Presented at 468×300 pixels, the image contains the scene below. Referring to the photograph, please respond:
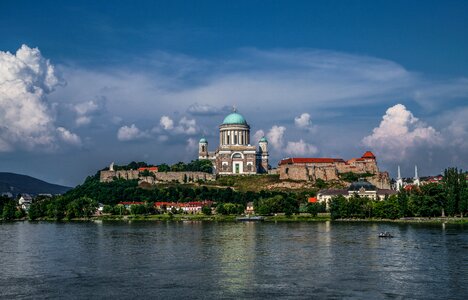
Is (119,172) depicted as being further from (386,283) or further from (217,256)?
(386,283)

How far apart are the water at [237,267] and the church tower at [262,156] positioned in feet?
213

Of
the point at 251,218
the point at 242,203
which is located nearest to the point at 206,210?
the point at 242,203

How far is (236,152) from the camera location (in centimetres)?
11038

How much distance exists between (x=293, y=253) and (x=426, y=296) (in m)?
13.5

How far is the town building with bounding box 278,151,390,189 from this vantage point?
10594cm

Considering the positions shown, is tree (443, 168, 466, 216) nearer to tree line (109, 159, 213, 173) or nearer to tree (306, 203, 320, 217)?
tree (306, 203, 320, 217)

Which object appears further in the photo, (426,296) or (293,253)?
(293,253)

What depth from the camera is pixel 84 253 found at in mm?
39312

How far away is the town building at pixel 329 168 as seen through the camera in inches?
4171

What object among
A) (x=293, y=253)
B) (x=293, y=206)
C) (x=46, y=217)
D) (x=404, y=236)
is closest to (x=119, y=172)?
(x=46, y=217)

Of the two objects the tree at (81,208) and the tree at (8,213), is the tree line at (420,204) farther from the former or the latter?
the tree at (8,213)

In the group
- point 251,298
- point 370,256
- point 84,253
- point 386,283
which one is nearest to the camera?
point 251,298

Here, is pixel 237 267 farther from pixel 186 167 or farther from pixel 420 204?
pixel 186 167

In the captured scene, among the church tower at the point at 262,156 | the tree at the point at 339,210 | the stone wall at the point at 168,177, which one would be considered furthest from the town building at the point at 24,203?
the tree at the point at 339,210
